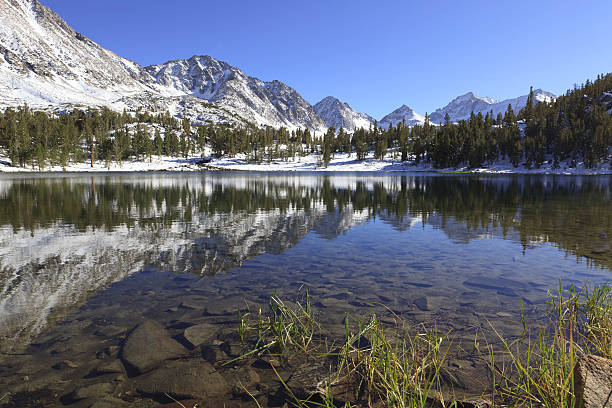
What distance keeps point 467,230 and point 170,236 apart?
18.4 meters

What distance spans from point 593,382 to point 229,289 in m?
9.41

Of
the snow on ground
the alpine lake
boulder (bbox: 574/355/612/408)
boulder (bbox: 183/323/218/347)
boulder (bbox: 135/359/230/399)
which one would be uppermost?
the snow on ground

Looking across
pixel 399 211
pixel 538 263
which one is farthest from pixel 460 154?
pixel 538 263

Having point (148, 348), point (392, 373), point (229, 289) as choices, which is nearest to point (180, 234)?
point (229, 289)

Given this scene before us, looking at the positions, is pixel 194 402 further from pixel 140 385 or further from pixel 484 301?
pixel 484 301

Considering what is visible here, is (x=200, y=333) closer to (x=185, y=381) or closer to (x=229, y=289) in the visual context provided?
(x=185, y=381)

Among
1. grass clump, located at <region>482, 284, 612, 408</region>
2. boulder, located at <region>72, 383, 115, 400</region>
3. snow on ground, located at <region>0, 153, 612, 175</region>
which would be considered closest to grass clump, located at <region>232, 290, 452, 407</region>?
grass clump, located at <region>482, 284, 612, 408</region>

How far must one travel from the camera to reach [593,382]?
13.6ft

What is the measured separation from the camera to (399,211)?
3011 centimetres

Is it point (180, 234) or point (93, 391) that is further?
point (180, 234)

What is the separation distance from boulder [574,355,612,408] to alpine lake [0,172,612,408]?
6.26ft

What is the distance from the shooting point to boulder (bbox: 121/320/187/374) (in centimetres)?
682

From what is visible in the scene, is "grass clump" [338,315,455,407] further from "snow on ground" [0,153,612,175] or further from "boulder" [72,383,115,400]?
"snow on ground" [0,153,612,175]

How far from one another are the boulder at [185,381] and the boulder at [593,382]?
534 cm
